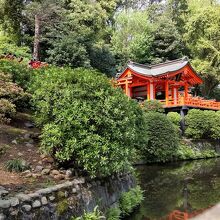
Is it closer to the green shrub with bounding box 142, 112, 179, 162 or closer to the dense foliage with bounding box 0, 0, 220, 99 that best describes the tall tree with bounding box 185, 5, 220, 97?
the dense foliage with bounding box 0, 0, 220, 99

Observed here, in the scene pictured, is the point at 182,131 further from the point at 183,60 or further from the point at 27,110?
the point at 27,110

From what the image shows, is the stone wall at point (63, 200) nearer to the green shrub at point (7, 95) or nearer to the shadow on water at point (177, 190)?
the shadow on water at point (177, 190)

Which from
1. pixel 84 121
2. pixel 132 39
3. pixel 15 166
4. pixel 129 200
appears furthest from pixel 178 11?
pixel 15 166

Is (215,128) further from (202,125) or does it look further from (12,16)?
(12,16)

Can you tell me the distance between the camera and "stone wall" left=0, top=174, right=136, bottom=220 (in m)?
4.75

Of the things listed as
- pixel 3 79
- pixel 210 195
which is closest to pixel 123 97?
pixel 3 79

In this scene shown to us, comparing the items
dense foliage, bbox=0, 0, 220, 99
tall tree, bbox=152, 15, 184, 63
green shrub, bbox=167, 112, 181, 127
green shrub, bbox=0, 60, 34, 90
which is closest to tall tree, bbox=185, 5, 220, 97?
dense foliage, bbox=0, 0, 220, 99

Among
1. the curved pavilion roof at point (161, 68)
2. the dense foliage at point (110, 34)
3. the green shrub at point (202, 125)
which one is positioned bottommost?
the green shrub at point (202, 125)

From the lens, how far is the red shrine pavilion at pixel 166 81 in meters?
22.7

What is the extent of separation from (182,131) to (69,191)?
1567cm

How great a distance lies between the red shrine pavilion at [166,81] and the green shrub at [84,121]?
15.4 m

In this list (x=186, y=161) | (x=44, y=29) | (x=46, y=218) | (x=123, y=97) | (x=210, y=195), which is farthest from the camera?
(x=44, y=29)

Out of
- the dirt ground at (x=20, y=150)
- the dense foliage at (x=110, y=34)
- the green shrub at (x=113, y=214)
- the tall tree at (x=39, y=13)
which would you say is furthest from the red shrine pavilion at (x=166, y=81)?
the green shrub at (x=113, y=214)

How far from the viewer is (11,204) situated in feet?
15.3
